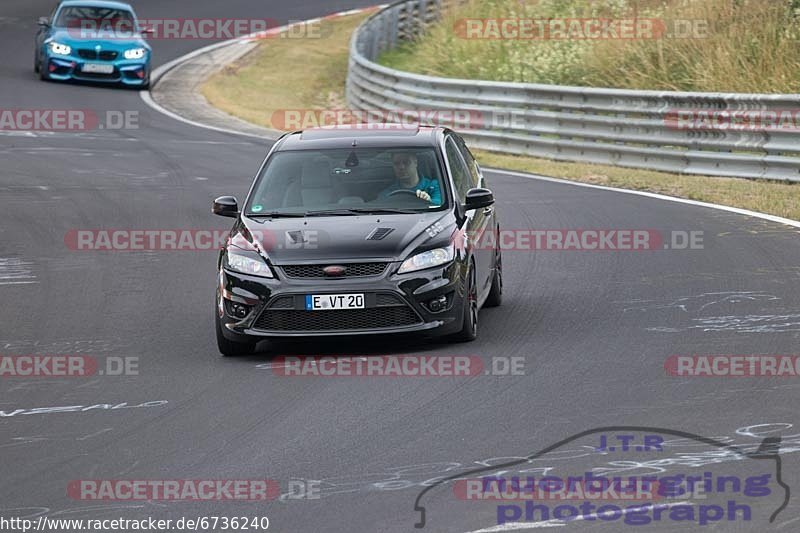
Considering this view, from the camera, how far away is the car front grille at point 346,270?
34.7ft

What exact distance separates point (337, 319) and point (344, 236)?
65 centimetres

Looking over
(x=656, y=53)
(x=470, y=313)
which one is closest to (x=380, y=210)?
(x=470, y=313)

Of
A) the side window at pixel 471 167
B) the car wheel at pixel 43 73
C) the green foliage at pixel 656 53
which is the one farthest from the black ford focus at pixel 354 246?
the car wheel at pixel 43 73

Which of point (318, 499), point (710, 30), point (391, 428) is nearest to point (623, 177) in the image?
point (710, 30)

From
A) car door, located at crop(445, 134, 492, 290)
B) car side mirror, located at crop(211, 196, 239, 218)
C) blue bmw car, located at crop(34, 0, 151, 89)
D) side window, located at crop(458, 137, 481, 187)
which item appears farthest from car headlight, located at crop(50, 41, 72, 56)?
car side mirror, located at crop(211, 196, 239, 218)

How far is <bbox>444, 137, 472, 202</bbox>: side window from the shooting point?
12.0 m

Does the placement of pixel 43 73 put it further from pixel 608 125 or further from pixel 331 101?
pixel 608 125

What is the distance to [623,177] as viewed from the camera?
21609 millimetres

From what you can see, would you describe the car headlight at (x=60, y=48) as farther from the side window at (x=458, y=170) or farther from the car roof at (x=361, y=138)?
the side window at (x=458, y=170)

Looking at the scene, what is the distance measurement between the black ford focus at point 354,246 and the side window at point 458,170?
0.08ft

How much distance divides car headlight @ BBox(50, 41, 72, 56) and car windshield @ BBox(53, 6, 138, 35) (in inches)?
22.9

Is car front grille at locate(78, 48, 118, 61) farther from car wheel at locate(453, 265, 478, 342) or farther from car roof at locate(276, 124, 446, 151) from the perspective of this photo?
car wheel at locate(453, 265, 478, 342)

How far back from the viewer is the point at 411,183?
462 inches

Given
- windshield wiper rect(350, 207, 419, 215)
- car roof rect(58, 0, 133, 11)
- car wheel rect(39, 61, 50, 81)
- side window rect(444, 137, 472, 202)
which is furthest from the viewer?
car roof rect(58, 0, 133, 11)
